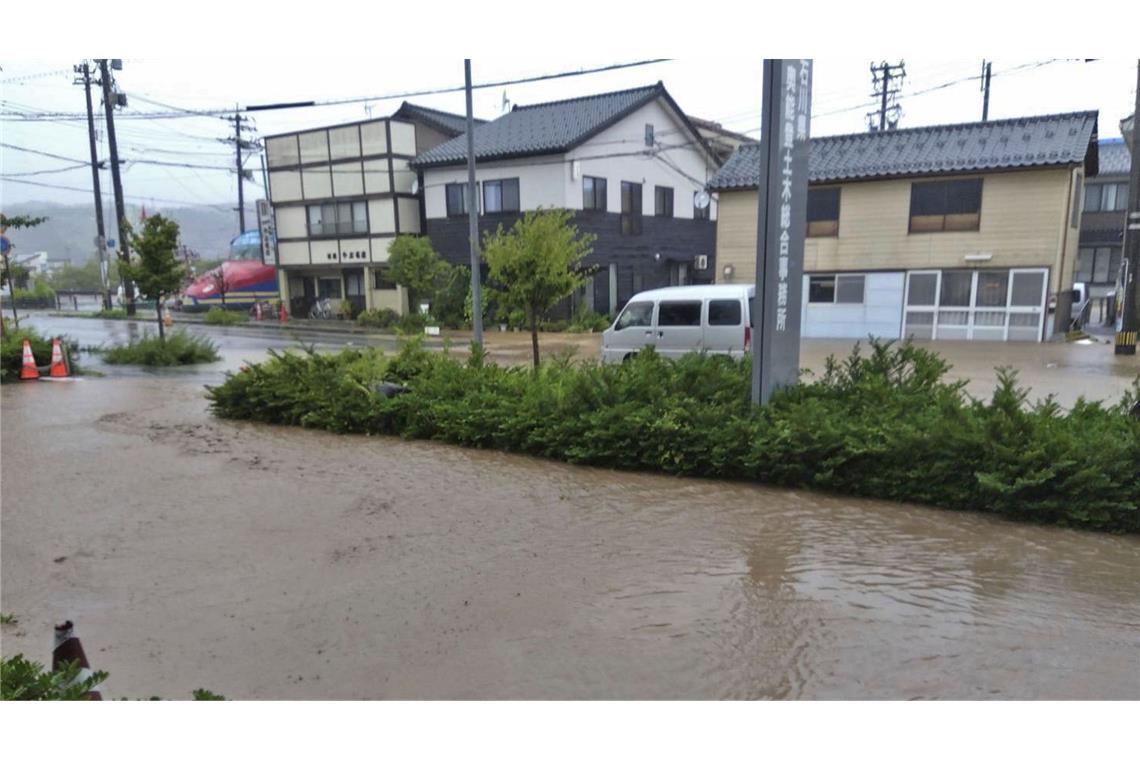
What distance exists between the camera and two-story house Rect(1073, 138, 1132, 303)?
2878 cm

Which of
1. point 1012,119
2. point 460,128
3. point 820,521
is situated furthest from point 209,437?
point 460,128

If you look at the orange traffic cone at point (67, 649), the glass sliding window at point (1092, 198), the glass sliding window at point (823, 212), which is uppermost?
the glass sliding window at point (1092, 198)

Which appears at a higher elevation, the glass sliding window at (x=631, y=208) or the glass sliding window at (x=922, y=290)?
the glass sliding window at (x=631, y=208)

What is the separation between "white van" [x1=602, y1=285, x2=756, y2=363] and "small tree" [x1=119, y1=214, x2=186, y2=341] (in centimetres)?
986

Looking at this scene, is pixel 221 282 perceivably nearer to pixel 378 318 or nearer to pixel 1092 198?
pixel 378 318

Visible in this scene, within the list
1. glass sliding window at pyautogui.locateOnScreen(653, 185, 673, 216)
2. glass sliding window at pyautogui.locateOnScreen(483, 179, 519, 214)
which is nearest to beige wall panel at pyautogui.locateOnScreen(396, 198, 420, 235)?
glass sliding window at pyautogui.locateOnScreen(483, 179, 519, 214)

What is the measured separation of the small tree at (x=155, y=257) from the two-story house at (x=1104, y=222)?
31665mm

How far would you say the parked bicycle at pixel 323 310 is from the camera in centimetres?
3075

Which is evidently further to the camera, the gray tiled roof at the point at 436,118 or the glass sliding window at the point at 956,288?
the gray tiled roof at the point at 436,118

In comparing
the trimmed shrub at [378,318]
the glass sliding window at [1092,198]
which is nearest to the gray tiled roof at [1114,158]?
the glass sliding window at [1092,198]

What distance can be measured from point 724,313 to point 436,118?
22367mm

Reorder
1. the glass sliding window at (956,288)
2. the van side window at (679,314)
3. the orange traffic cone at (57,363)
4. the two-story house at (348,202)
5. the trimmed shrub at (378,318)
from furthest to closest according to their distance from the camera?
the two-story house at (348,202) → the trimmed shrub at (378,318) → the glass sliding window at (956,288) → the orange traffic cone at (57,363) → the van side window at (679,314)

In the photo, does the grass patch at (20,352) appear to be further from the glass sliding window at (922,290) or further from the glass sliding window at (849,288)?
the glass sliding window at (922,290)

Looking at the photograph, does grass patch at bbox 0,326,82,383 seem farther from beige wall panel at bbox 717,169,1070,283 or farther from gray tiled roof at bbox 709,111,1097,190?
beige wall panel at bbox 717,169,1070,283
